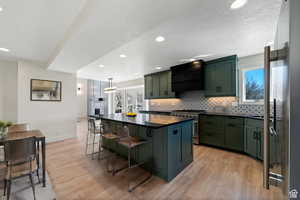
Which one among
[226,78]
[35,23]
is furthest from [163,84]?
[35,23]

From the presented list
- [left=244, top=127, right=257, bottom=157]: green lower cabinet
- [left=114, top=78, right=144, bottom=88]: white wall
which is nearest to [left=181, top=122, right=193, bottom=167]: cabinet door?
[left=244, top=127, right=257, bottom=157]: green lower cabinet

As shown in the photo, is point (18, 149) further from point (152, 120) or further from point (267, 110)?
point (267, 110)

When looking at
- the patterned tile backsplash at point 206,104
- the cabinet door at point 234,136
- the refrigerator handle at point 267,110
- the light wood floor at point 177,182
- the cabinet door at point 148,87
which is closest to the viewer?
the refrigerator handle at point 267,110

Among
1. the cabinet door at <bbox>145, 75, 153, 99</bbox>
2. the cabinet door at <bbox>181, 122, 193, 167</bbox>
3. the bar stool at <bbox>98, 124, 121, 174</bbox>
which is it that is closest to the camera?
the cabinet door at <bbox>181, 122, 193, 167</bbox>

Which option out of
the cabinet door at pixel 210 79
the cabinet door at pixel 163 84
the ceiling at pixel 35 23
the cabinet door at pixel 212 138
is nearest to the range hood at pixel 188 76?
the cabinet door at pixel 210 79

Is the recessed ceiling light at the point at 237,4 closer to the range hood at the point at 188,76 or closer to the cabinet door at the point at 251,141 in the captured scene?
the range hood at the point at 188,76

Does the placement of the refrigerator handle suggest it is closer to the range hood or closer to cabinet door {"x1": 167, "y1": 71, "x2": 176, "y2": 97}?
the range hood

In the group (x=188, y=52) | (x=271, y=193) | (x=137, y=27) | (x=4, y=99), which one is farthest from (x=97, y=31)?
(x=4, y=99)

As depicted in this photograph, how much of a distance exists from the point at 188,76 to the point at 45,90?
465 cm

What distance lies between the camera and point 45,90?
4129 mm

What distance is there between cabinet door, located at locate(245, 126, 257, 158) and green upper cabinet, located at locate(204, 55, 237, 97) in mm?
965

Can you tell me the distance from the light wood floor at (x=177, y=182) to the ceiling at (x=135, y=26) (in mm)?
2360

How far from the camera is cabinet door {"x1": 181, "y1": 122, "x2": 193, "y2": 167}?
2436 millimetres

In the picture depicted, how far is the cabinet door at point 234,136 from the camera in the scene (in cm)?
309
